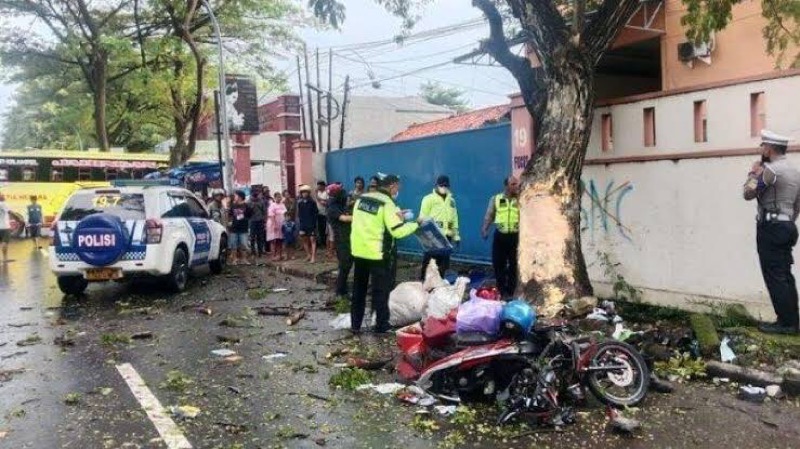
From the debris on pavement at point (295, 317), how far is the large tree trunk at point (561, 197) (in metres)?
2.80

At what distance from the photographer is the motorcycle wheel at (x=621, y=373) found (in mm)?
5137

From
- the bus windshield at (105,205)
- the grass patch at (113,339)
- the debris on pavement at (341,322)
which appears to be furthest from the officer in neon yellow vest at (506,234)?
the bus windshield at (105,205)

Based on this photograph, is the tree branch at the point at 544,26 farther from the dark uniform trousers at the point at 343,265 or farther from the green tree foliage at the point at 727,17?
the dark uniform trousers at the point at 343,265

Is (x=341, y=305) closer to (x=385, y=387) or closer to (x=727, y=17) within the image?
(x=385, y=387)

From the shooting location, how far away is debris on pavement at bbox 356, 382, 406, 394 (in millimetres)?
5641

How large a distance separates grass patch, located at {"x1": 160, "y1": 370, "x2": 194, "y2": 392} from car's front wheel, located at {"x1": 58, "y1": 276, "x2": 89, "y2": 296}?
5646 mm

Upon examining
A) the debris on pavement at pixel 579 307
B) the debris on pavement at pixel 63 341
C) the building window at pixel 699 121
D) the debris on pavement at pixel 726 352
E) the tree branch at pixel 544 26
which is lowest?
the debris on pavement at pixel 63 341

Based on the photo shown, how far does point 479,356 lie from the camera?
5.12 meters

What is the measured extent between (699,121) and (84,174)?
26.3m

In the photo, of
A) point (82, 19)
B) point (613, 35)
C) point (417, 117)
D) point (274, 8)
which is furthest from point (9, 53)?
point (613, 35)

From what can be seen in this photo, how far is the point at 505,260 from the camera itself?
363 inches

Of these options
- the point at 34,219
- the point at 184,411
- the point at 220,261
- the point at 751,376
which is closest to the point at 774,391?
the point at 751,376

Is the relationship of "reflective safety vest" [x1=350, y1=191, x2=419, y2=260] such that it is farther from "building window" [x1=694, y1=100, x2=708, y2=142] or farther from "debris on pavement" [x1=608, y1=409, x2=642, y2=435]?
"debris on pavement" [x1=608, y1=409, x2=642, y2=435]

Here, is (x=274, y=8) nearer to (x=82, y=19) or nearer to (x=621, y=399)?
(x=82, y=19)
